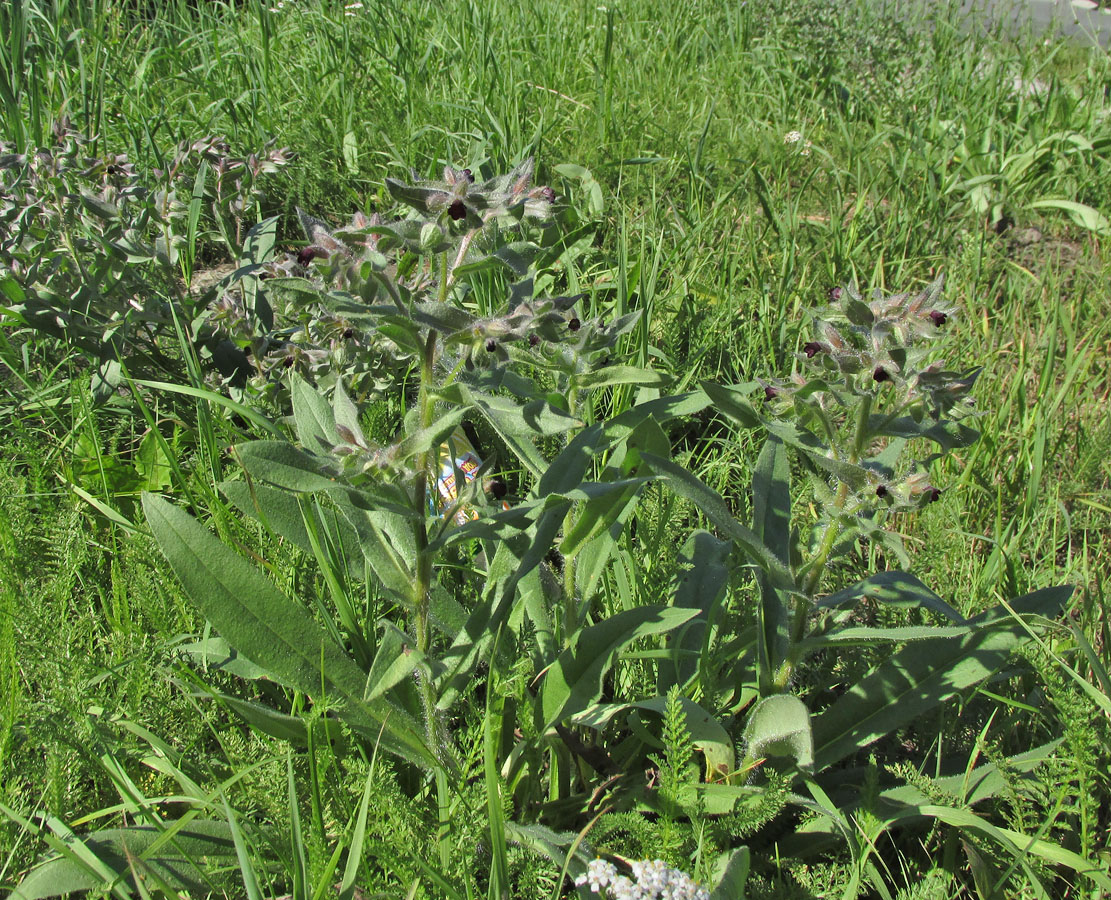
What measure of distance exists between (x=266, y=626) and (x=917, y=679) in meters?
1.43

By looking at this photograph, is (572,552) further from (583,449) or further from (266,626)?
(266,626)

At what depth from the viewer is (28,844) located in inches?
69.1

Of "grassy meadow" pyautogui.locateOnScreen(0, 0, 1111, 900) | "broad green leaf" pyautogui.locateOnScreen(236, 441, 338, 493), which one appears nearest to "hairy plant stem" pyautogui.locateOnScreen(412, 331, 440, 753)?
"grassy meadow" pyautogui.locateOnScreen(0, 0, 1111, 900)

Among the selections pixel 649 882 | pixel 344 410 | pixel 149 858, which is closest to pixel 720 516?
pixel 649 882

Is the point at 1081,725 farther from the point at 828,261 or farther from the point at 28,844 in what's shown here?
the point at 828,261

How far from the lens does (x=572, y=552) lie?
78.3 inches

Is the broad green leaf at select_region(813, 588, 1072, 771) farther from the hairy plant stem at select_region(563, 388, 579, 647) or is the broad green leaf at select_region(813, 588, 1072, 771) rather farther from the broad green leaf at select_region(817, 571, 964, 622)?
the hairy plant stem at select_region(563, 388, 579, 647)

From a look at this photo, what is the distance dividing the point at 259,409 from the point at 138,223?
33.6 inches

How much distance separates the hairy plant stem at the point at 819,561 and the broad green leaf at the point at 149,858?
4.02ft

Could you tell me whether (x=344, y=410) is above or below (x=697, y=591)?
above

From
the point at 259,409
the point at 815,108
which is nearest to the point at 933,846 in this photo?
the point at 259,409

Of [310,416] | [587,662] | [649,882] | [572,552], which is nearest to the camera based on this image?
[649,882]

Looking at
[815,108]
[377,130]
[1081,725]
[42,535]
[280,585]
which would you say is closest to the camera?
[1081,725]

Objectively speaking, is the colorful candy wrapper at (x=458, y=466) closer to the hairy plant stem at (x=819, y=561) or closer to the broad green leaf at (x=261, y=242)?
the hairy plant stem at (x=819, y=561)
